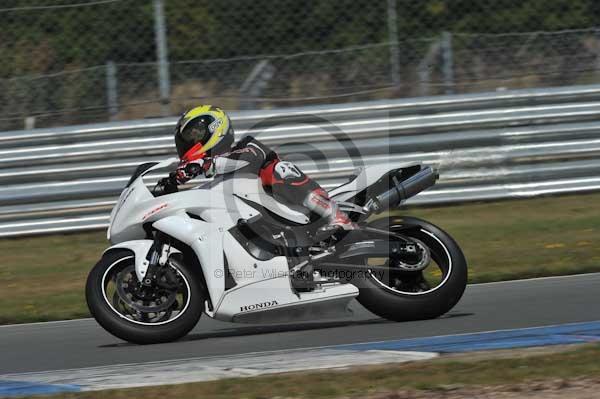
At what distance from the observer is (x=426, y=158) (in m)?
11.4

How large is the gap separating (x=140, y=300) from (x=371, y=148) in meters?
5.07

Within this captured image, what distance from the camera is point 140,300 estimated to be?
6.66 m

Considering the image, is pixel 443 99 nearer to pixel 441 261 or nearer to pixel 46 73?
pixel 46 73

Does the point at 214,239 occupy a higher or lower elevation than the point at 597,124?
lower

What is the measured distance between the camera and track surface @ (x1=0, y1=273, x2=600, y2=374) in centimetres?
652

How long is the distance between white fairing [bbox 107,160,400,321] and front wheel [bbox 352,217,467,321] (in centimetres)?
19

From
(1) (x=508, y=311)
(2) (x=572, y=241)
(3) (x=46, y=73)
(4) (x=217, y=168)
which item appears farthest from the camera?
(3) (x=46, y=73)

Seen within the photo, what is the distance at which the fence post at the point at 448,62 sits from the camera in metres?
11.1

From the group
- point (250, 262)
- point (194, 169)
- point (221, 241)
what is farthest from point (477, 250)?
point (194, 169)

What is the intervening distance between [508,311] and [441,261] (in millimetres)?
659

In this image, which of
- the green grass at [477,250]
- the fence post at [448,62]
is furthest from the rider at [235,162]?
the fence post at [448,62]

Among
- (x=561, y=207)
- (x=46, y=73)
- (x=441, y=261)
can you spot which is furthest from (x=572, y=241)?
(x=46, y=73)

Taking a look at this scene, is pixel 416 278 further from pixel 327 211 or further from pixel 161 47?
pixel 161 47

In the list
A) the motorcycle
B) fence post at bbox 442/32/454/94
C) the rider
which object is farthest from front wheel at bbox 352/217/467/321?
fence post at bbox 442/32/454/94
